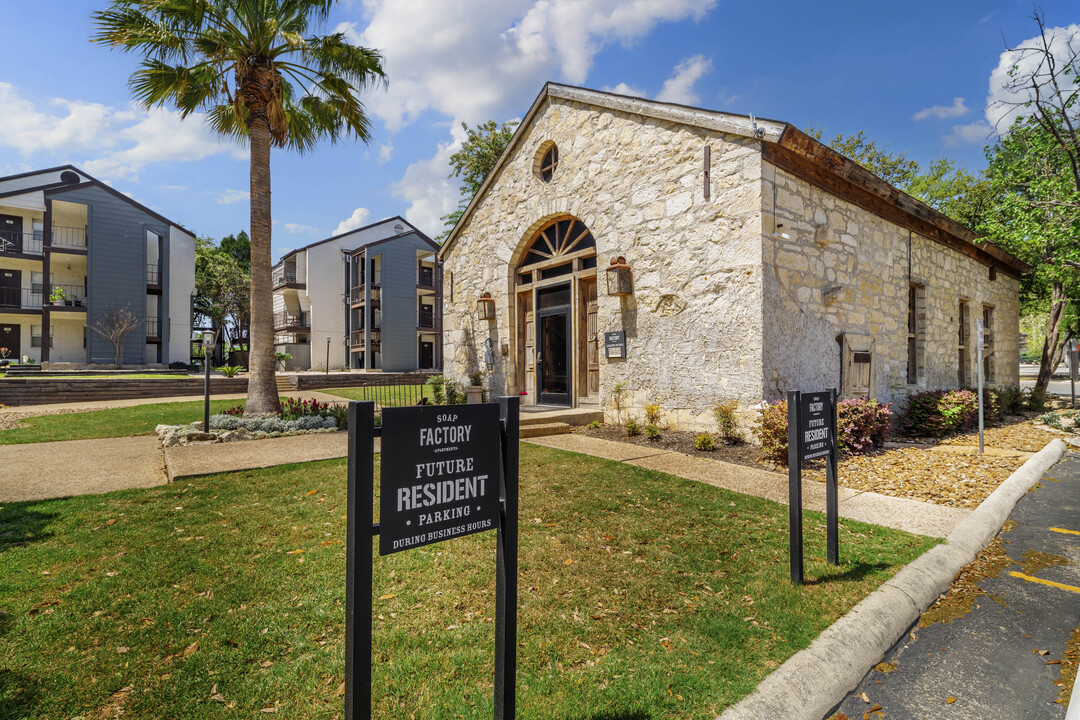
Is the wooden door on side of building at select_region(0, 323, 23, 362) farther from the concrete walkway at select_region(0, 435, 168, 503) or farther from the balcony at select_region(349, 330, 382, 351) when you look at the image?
the concrete walkway at select_region(0, 435, 168, 503)

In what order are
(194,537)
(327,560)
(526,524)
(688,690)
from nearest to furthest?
(688,690) < (327,560) < (194,537) < (526,524)

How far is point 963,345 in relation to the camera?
1307cm

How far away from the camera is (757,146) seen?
7168mm

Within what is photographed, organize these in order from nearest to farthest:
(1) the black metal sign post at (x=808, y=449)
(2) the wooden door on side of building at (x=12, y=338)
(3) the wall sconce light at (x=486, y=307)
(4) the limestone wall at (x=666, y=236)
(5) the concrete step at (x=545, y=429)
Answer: (1) the black metal sign post at (x=808, y=449) → (4) the limestone wall at (x=666, y=236) → (5) the concrete step at (x=545, y=429) → (3) the wall sconce light at (x=486, y=307) → (2) the wooden door on side of building at (x=12, y=338)

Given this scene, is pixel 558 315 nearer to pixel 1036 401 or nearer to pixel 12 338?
pixel 1036 401

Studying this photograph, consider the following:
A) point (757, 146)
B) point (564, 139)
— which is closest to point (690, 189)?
point (757, 146)

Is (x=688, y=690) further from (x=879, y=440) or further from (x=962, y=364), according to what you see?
(x=962, y=364)

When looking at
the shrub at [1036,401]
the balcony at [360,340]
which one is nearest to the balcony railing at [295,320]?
the balcony at [360,340]

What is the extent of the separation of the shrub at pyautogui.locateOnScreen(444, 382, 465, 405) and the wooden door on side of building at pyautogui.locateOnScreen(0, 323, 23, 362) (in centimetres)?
2715

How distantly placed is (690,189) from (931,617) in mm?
6743

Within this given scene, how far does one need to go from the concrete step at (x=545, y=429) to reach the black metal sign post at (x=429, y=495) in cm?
657

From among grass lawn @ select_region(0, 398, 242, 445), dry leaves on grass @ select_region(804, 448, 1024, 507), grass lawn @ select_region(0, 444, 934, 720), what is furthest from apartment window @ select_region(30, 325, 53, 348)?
dry leaves on grass @ select_region(804, 448, 1024, 507)

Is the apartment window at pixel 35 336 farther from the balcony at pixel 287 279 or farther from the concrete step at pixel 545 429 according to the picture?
the concrete step at pixel 545 429

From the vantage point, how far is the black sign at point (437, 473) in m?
1.58
